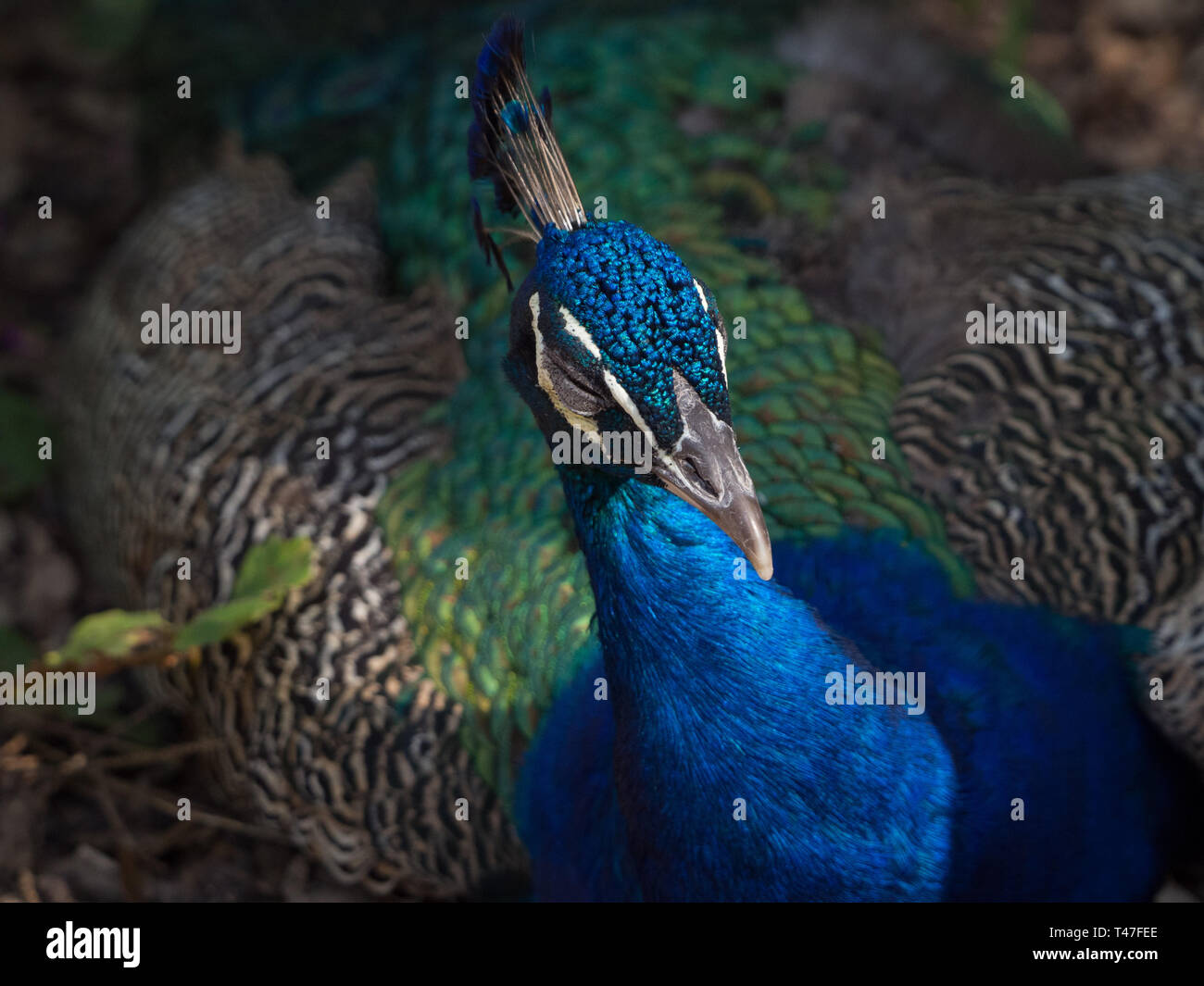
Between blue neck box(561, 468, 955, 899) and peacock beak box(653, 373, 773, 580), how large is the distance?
0.49 ft

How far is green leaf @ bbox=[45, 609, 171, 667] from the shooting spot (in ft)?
8.68

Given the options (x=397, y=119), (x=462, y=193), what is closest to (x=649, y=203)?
(x=462, y=193)

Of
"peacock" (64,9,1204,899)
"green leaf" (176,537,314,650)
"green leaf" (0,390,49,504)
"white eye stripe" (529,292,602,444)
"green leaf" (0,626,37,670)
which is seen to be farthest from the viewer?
"green leaf" (0,390,49,504)

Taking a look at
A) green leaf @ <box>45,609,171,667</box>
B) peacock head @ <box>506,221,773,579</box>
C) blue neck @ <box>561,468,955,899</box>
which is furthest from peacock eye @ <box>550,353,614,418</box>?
green leaf @ <box>45,609,171,667</box>

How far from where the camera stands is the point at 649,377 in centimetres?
173

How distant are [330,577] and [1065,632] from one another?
130 cm

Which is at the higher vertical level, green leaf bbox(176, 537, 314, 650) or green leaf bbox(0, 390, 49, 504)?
green leaf bbox(0, 390, 49, 504)

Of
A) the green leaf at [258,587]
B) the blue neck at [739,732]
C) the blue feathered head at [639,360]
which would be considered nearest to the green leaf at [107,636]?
the green leaf at [258,587]

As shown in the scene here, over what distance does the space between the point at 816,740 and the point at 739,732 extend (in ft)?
0.34

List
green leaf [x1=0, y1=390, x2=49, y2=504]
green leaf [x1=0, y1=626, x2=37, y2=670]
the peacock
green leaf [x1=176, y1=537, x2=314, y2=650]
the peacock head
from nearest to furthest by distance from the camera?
1. the peacock head
2. the peacock
3. green leaf [x1=176, y1=537, x2=314, y2=650]
4. green leaf [x1=0, y1=626, x2=37, y2=670]
5. green leaf [x1=0, y1=390, x2=49, y2=504]

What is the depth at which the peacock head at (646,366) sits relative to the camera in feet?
5.66

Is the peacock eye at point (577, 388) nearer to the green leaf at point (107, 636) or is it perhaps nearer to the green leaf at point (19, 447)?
the green leaf at point (107, 636)

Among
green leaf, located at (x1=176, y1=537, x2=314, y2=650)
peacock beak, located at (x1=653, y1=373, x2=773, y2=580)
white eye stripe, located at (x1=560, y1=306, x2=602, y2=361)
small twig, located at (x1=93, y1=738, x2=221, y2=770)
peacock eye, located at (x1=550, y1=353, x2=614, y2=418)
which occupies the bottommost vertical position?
small twig, located at (x1=93, y1=738, x2=221, y2=770)

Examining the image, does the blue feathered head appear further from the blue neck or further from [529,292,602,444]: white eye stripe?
the blue neck
